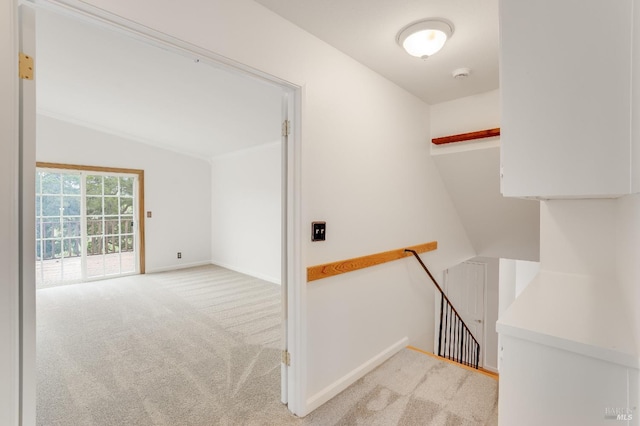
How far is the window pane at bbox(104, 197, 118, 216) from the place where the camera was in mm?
5324

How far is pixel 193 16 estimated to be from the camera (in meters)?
1.35

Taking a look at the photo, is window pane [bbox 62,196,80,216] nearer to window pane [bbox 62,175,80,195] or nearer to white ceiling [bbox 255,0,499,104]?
window pane [bbox 62,175,80,195]

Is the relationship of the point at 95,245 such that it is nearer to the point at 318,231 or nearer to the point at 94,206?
the point at 94,206

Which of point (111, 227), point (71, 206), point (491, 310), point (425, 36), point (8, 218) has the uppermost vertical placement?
point (425, 36)

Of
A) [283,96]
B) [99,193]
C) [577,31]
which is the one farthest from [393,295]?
[99,193]

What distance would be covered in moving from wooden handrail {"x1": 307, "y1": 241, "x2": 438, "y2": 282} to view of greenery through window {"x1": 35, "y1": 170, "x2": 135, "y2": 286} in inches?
200

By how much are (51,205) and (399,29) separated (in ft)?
18.8

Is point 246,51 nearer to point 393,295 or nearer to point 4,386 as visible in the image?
point 4,386

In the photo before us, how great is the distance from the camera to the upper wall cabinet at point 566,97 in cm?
96

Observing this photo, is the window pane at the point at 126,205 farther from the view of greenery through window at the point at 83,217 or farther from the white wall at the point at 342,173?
the white wall at the point at 342,173

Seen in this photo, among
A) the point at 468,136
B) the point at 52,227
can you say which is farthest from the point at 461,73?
the point at 52,227

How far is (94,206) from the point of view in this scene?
17.0 feet

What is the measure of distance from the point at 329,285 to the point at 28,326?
4.87ft

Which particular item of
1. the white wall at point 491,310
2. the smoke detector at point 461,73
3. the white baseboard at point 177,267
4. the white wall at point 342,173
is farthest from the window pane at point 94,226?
the white wall at point 491,310
